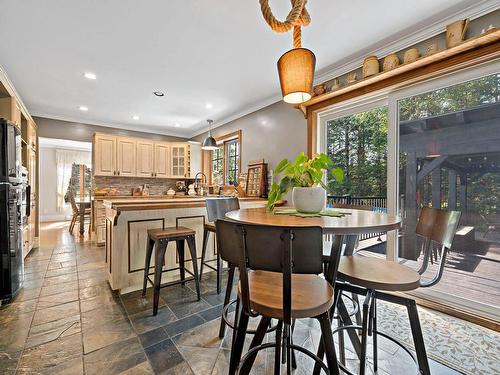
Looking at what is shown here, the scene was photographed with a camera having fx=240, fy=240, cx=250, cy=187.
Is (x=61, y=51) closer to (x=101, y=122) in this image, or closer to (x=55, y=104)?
(x=55, y=104)

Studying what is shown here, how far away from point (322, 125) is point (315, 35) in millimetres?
1198

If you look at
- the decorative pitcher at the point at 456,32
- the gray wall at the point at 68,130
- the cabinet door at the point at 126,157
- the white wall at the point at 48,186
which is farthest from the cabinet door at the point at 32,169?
the decorative pitcher at the point at 456,32

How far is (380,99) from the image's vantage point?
267 centimetres

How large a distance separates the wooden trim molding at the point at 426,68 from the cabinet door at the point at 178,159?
12.1ft

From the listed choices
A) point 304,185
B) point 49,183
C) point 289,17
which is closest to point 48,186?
point 49,183

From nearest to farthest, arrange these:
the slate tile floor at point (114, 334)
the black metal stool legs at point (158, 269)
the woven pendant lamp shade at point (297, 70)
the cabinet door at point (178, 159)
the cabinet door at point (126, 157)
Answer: the woven pendant lamp shade at point (297, 70) → the slate tile floor at point (114, 334) → the black metal stool legs at point (158, 269) → the cabinet door at point (126, 157) → the cabinet door at point (178, 159)

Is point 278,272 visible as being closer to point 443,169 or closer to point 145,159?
point 443,169

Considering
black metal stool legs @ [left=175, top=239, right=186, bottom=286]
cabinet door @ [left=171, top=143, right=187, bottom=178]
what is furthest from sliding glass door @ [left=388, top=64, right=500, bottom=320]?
cabinet door @ [left=171, top=143, right=187, bottom=178]

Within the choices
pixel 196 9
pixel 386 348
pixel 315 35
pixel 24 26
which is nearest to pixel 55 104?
pixel 24 26

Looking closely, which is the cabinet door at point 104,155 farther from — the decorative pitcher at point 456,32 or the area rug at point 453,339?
the decorative pitcher at point 456,32

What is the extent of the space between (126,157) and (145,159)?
40 cm

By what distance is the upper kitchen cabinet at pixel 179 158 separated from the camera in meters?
5.97

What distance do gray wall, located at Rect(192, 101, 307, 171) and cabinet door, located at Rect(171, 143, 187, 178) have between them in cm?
179

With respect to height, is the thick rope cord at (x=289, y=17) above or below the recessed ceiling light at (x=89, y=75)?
below
